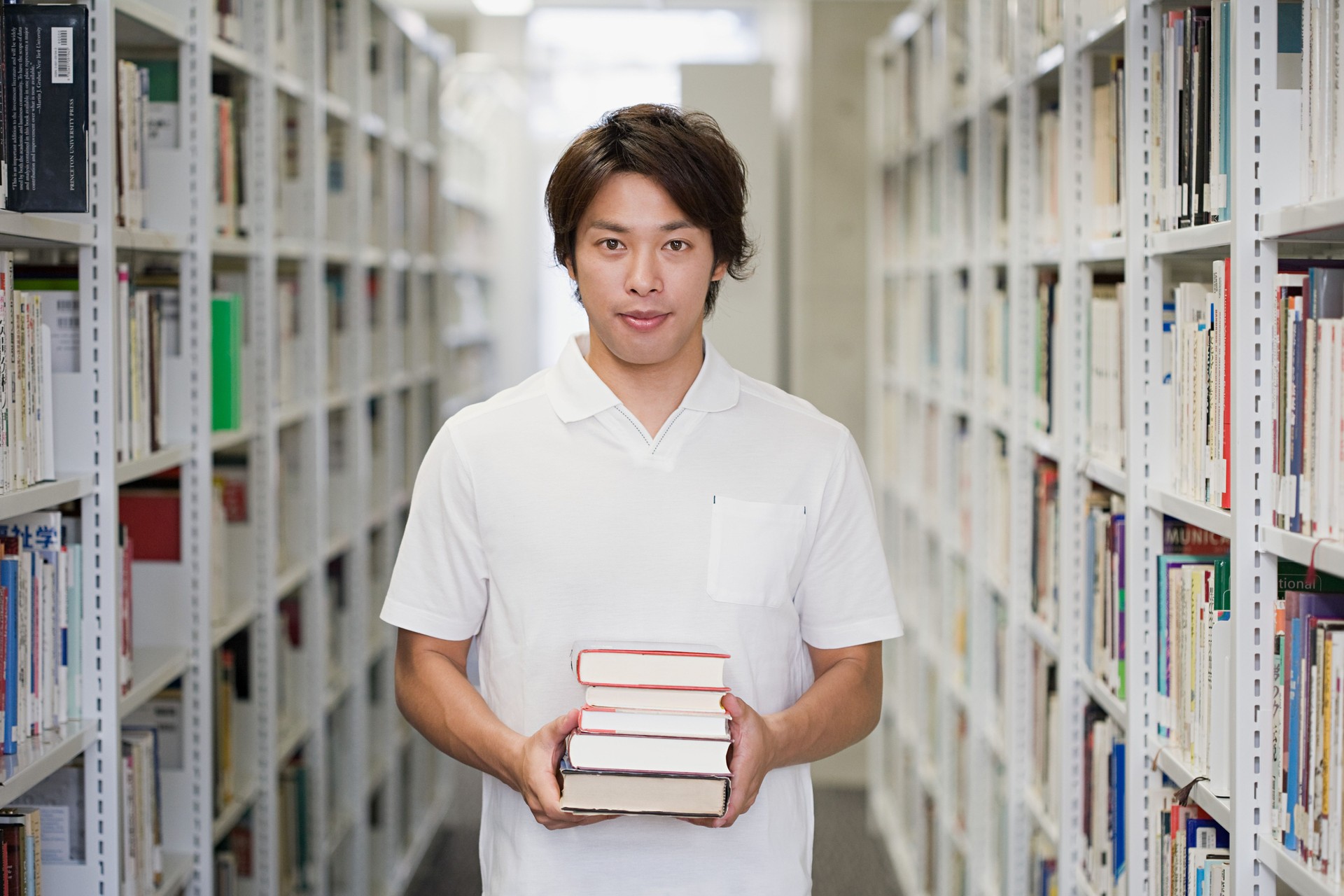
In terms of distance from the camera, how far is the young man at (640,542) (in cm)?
150

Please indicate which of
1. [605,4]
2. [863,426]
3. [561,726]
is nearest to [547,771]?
[561,726]

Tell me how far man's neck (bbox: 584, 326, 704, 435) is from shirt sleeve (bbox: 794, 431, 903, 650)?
21cm

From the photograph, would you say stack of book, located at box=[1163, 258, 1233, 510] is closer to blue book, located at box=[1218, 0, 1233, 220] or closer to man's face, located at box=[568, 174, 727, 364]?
blue book, located at box=[1218, 0, 1233, 220]

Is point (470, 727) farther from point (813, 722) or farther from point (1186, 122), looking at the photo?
point (1186, 122)

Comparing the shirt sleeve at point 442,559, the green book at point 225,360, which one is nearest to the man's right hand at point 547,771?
the shirt sleeve at point 442,559

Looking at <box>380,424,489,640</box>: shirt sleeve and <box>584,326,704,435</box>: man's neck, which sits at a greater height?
<box>584,326,704,435</box>: man's neck

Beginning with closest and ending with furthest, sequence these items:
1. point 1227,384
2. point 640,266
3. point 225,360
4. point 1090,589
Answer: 1. point 640,266
2. point 1227,384
3. point 1090,589
4. point 225,360

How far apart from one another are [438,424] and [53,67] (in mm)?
2992

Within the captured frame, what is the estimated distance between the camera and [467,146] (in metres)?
6.29

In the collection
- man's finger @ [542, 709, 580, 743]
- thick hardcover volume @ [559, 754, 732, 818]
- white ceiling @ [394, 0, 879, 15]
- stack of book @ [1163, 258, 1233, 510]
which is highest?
white ceiling @ [394, 0, 879, 15]

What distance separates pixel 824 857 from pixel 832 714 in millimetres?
2767

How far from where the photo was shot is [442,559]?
1.56m

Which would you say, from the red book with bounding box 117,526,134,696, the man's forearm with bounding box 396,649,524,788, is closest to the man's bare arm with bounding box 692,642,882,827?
the man's forearm with bounding box 396,649,524,788

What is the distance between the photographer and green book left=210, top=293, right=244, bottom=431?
252 centimetres
